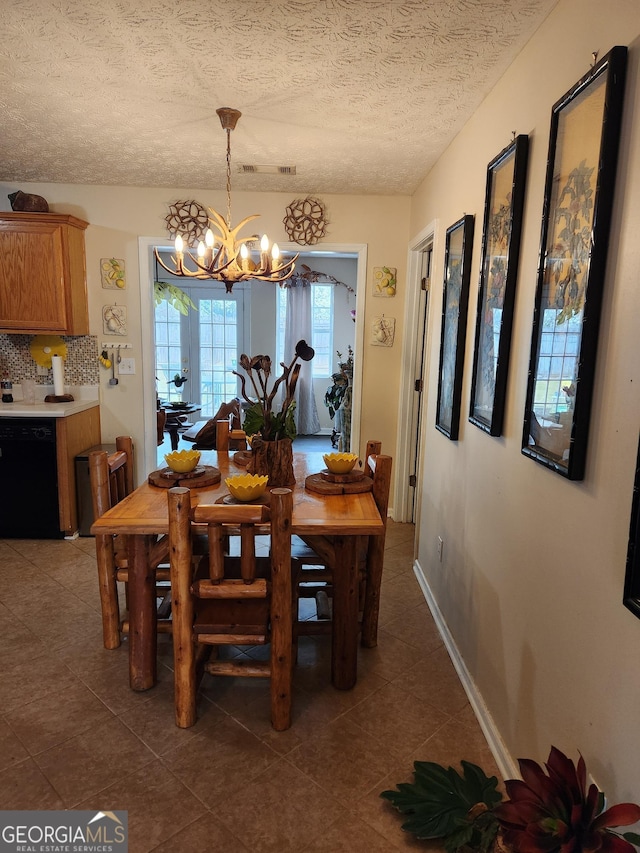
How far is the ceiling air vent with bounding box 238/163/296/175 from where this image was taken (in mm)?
3365

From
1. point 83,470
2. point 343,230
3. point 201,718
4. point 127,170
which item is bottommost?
point 201,718

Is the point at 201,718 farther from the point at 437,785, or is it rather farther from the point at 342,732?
the point at 437,785

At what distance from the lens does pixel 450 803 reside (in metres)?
1.60

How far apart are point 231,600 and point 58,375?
8.84ft

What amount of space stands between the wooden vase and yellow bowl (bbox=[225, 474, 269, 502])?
0.87 feet

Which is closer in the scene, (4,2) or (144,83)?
(4,2)

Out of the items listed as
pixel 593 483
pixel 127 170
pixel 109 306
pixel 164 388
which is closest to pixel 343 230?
pixel 127 170

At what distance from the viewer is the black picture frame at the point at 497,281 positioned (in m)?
1.83

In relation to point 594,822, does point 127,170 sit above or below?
above

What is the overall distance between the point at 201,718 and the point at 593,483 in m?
1.68

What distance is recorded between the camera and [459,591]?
8.02 ft

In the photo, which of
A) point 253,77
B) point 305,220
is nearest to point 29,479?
point 305,220

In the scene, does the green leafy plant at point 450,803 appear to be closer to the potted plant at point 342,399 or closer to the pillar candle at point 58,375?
the pillar candle at point 58,375

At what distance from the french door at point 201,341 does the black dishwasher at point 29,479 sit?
3.94 meters
